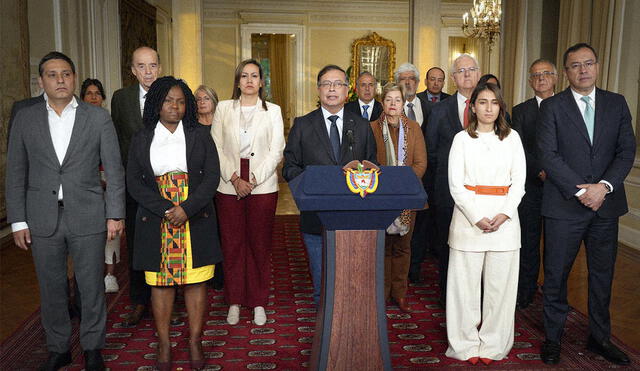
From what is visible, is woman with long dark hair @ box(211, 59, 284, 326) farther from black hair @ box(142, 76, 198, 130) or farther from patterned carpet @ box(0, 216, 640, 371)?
black hair @ box(142, 76, 198, 130)

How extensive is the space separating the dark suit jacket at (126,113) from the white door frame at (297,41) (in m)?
10.8

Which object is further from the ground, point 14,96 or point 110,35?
point 110,35

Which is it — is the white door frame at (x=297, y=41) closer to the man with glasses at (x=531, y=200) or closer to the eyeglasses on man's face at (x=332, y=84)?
the man with glasses at (x=531, y=200)

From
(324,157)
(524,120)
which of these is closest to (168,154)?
(324,157)

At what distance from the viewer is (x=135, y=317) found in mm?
3961

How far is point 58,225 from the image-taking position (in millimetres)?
3000

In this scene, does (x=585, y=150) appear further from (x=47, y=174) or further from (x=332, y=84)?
(x=47, y=174)

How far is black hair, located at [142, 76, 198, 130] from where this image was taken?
3.04 m

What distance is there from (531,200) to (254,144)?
2141mm

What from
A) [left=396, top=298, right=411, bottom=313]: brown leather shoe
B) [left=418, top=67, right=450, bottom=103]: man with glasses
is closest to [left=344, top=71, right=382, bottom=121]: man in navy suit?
[left=418, top=67, right=450, bottom=103]: man with glasses

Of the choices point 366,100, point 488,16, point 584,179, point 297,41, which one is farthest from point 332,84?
point 297,41

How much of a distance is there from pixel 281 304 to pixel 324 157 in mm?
1489

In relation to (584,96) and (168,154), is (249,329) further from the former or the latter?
(584,96)

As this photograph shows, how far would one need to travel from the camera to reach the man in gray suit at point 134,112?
12.3 feet
